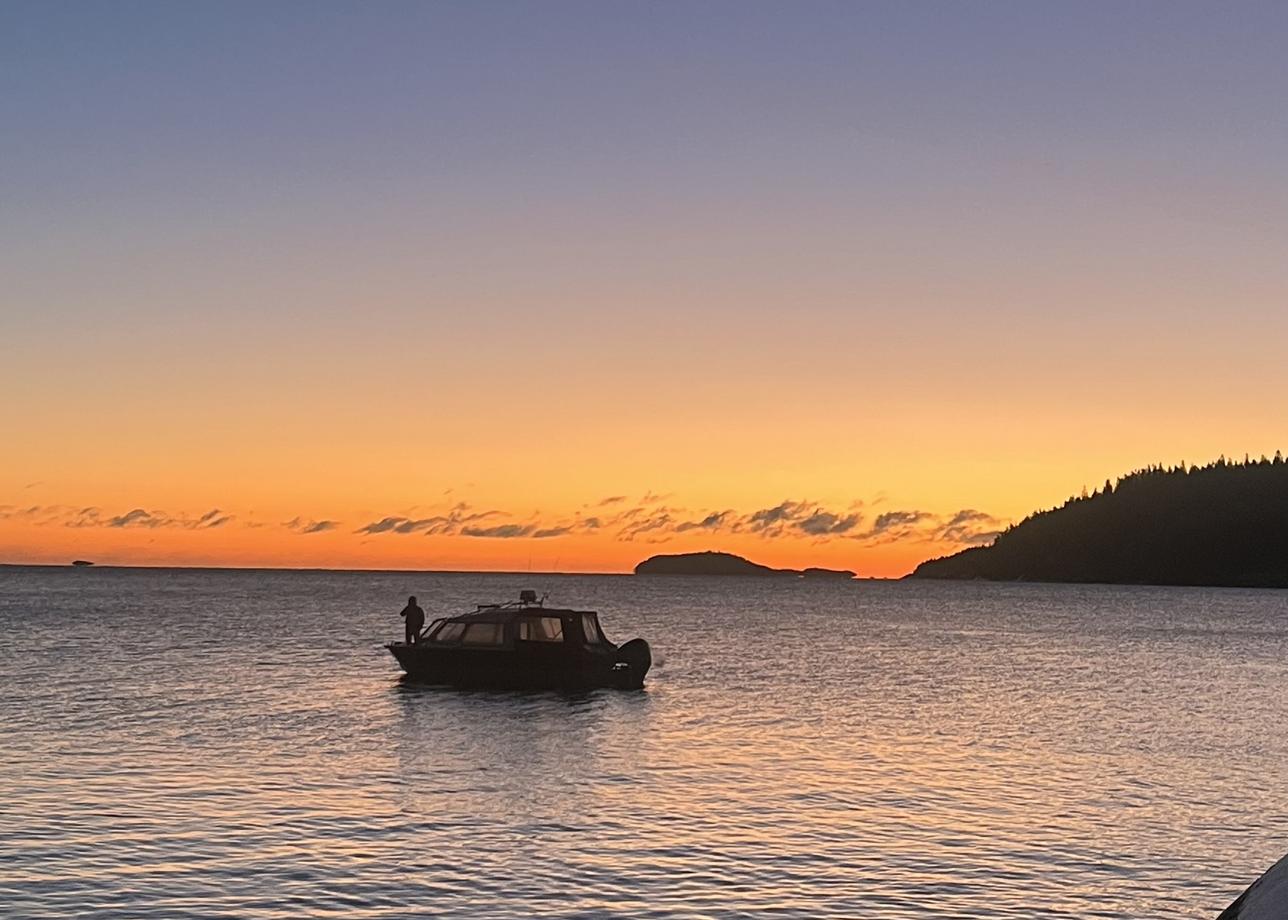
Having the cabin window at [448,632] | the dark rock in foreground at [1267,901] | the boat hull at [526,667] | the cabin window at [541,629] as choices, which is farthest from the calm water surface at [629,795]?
the dark rock in foreground at [1267,901]

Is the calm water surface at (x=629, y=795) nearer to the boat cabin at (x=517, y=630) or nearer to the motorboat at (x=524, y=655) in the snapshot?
the motorboat at (x=524, y=655)

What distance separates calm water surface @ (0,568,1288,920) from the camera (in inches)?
780

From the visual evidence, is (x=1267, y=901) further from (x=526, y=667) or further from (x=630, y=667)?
(x=630, y=667)

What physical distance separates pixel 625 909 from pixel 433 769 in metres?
15.0

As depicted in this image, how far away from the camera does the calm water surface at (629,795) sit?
19.8m

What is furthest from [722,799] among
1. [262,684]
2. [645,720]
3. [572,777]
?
[262,684]

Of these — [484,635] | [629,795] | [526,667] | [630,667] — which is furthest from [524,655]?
[629,795]

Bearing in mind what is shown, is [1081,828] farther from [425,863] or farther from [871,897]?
[425,863]

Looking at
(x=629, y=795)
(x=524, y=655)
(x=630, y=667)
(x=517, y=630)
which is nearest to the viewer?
(x=629, y=795)

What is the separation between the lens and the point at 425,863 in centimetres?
2138

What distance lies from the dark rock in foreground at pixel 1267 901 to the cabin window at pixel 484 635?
145 feet

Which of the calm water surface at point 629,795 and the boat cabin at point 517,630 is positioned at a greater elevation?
the boat cabin at point 517,630

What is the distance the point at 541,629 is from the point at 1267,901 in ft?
148

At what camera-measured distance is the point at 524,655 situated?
53.9 metres
